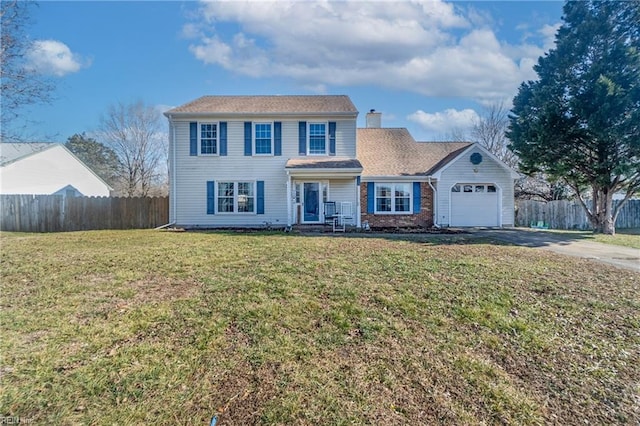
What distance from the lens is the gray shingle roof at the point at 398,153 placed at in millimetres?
16188

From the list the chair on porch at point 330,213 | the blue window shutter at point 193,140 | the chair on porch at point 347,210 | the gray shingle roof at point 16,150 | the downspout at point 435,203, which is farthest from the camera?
the gray shingle roof at point 16,150

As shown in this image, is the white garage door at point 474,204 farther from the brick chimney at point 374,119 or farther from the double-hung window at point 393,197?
the brick chimney at point 374,119

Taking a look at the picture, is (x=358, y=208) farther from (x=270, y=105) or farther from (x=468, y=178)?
(x=270, y=105)

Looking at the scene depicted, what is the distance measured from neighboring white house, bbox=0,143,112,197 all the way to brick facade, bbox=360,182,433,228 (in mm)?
18099

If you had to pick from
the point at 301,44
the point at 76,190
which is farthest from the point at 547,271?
the point at 76,190

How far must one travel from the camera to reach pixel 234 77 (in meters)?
17.6

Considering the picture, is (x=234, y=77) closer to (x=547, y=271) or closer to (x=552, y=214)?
(x=547, y=271)

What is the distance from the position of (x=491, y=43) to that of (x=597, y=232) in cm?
948

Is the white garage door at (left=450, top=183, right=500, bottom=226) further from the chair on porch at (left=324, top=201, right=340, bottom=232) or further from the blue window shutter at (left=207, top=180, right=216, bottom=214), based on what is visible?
the blue window shutter at (left=207, top=180, right=216, bottom=214)

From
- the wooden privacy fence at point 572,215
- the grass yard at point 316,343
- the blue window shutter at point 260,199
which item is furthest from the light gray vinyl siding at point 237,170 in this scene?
the wooden privacy fence at point 572,215

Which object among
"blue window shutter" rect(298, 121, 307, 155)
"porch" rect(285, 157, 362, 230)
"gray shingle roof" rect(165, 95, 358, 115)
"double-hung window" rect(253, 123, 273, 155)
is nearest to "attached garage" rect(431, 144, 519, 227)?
"porch" rect(285, 157, 362, 230)

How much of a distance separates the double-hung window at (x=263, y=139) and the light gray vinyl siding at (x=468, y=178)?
8.56 metres

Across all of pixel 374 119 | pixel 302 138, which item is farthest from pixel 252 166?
pixel 374 119

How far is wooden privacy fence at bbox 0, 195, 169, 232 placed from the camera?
1588 cm
